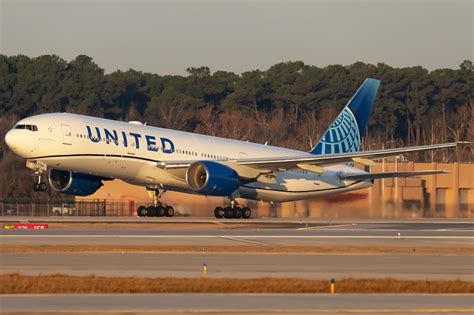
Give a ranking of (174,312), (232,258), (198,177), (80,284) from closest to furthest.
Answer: (174,312) → (80,284) → (232,258) → (198,177)

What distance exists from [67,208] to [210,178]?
18.3 metres

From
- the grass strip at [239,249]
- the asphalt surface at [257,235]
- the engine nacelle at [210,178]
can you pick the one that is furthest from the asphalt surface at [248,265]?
the engine nacelle at [210,178]

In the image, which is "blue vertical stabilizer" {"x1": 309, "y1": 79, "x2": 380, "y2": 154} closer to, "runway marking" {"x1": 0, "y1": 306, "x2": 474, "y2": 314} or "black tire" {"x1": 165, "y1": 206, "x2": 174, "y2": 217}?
"black tire" {"x1": 165, "y1": 206, "x2": 174, "y2": 217}

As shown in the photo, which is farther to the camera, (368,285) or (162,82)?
(162,82)

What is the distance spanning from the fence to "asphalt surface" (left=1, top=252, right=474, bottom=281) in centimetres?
3308

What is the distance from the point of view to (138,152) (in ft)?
168

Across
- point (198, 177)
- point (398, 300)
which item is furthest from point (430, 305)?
point (198, 177)

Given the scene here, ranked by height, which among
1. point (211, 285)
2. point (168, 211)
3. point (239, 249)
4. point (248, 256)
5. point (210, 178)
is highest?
point (210, 178)

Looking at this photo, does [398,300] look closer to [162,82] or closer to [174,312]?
[174,312]

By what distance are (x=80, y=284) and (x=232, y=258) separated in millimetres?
8132

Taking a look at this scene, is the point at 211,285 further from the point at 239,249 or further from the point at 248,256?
the point at 239,249

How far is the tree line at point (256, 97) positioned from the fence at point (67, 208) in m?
39.8

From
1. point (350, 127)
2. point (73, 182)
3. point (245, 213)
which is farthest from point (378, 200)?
point (73, 182)

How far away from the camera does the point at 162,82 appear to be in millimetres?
128875
